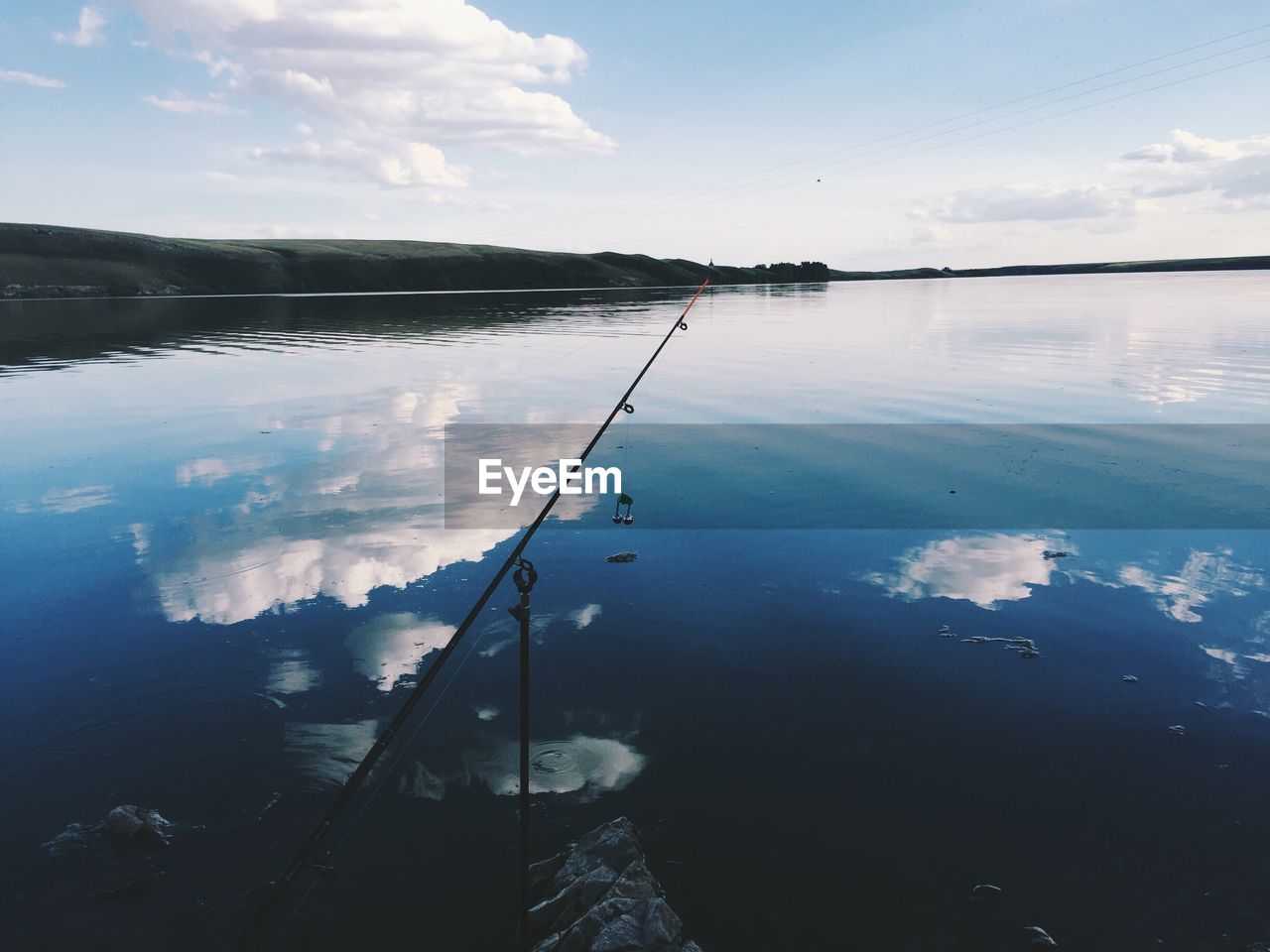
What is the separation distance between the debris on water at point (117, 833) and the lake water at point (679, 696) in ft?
0.37

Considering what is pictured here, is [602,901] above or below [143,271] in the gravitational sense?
below

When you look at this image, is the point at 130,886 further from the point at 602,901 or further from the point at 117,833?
the point at 602,901

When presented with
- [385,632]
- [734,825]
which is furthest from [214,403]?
[734,825]

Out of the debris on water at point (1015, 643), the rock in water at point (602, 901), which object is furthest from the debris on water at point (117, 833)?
the debris on water at point (1015, 643)

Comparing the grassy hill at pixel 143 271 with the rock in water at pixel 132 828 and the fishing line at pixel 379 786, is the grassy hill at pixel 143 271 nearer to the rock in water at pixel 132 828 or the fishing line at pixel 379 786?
the fishing line at pixel 379 786

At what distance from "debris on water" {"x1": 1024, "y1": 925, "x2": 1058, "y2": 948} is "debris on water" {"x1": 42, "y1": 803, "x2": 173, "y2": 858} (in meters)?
6.88

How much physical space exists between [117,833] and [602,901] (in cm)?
425

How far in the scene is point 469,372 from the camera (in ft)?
112

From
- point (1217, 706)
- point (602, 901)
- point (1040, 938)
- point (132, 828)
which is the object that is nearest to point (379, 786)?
point (132, 828)

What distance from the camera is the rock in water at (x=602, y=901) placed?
5055 millimetres

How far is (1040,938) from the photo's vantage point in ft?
18.0

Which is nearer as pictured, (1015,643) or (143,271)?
(1015,643)

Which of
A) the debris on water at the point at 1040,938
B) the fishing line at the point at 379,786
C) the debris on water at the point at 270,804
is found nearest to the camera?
the debris on water at the point at 1040,938

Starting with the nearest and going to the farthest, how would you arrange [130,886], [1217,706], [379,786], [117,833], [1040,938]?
[1040,938] → [130,886] → [117,833] → [379,786] → [1217,706]
